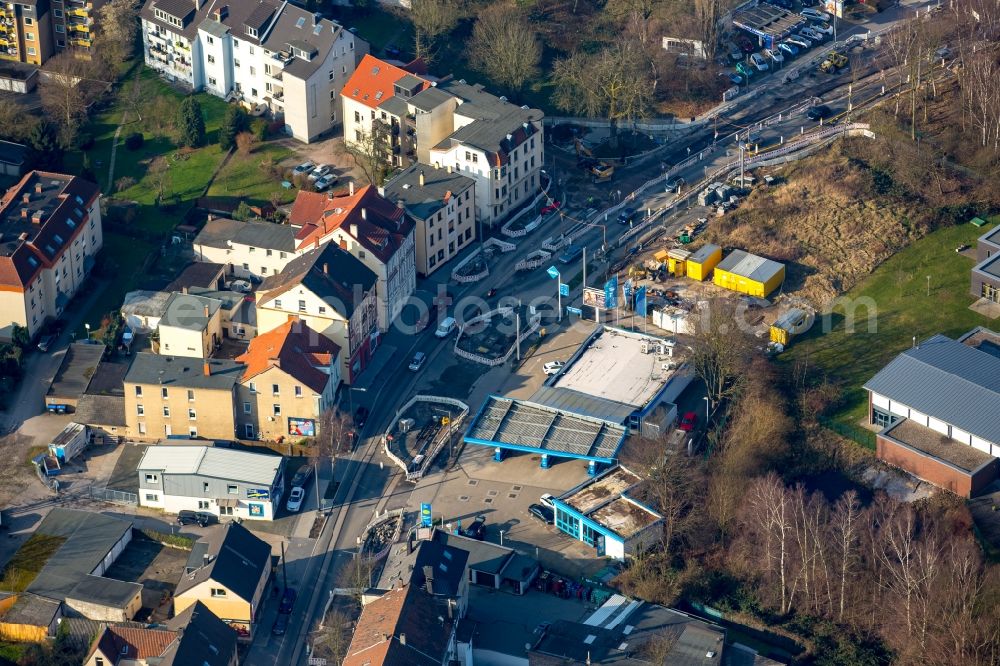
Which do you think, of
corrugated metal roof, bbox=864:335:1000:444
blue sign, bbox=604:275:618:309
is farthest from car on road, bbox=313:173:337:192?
corrugated metal roof, bbox=864:335:1000:444

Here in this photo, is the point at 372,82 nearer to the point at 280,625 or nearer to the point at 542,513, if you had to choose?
the point at 542,513

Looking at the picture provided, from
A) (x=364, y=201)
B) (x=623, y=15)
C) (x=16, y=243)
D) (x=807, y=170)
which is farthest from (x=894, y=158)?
(x=16, y=243)

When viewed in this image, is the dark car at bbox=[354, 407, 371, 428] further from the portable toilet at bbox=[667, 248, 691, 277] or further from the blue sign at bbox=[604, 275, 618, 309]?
the portable toilet at bbox=[667, 248, 691, 277]

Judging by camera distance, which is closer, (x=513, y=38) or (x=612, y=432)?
(x=612, y=432)

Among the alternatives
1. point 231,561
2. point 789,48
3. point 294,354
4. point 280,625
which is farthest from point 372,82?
point 280,625

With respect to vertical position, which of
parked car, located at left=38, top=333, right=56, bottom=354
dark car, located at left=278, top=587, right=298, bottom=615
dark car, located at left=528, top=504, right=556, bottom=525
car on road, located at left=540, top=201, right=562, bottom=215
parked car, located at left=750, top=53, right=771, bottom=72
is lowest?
dark car, located at left=278, top=587, right=298, bottom=615

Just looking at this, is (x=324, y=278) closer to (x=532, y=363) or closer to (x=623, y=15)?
(x=532, y=363)
